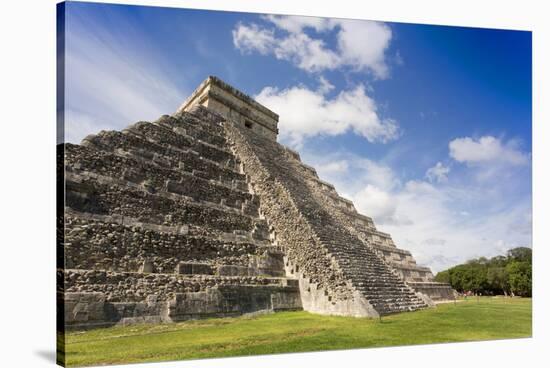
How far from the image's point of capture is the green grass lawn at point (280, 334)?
6949mm

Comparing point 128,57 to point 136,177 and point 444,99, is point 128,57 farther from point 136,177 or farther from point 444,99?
point 444,99

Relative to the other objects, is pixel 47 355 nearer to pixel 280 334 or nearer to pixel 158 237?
pixel 158 237

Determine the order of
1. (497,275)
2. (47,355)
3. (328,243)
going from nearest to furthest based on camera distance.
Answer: (47,355) < (328,243) < (497,275)

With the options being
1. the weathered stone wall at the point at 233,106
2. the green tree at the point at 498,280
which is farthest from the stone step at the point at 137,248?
the green tree at the point at 498,280

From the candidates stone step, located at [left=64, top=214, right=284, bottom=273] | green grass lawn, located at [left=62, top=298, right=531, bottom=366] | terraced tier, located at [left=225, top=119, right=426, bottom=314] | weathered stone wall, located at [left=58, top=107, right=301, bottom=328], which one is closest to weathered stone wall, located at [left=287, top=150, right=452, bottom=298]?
terraced tier, located at [left=225, top=119, right=426, bottom=314]

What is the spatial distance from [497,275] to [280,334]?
11816 mm

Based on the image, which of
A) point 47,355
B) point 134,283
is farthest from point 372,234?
point 47,355

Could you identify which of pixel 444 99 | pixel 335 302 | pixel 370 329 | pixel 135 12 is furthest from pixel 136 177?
pixel 444 99

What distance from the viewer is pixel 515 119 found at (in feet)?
38.9

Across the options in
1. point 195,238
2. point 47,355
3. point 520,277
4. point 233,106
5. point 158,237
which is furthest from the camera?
point 233,106

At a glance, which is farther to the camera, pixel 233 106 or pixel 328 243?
pixel 233 106

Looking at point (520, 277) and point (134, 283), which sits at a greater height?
point (134, 283)

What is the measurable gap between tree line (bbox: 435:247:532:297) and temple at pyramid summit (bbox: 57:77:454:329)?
9.29 ft

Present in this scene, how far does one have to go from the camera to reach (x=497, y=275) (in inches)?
663
